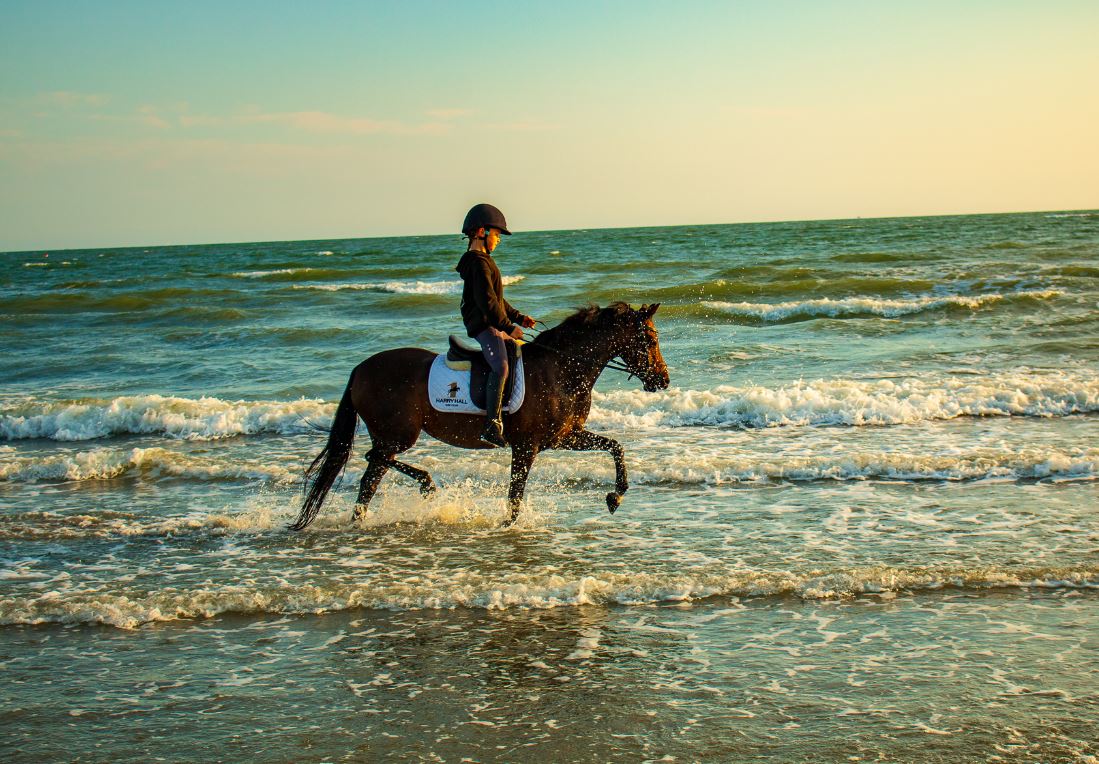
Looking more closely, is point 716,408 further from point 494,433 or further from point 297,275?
point 297,275

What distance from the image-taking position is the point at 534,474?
Result: 9836 millimetres

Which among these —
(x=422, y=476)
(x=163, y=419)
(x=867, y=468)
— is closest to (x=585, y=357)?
(x=422, y=476)

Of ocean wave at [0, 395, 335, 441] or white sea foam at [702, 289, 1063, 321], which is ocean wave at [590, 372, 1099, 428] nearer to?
ocean wave at [0, 395, 335, 441]

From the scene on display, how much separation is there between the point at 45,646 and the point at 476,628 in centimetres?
257

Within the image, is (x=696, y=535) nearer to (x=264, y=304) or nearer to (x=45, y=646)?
(x=45, y=646)

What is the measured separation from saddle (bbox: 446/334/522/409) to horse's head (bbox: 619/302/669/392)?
926 millimetres

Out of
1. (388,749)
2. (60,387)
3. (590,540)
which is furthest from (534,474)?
(60,387)

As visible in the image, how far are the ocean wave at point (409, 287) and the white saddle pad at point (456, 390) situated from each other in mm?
26168

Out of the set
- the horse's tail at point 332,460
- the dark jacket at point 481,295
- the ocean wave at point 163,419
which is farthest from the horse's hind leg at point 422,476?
the ocean wave at point 163,419

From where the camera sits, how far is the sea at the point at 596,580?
4.32m

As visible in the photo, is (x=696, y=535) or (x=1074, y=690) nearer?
(x=1074, y=690)

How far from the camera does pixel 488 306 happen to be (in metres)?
7.15

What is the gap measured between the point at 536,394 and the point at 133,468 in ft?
18.9

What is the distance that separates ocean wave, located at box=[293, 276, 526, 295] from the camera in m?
35.1
